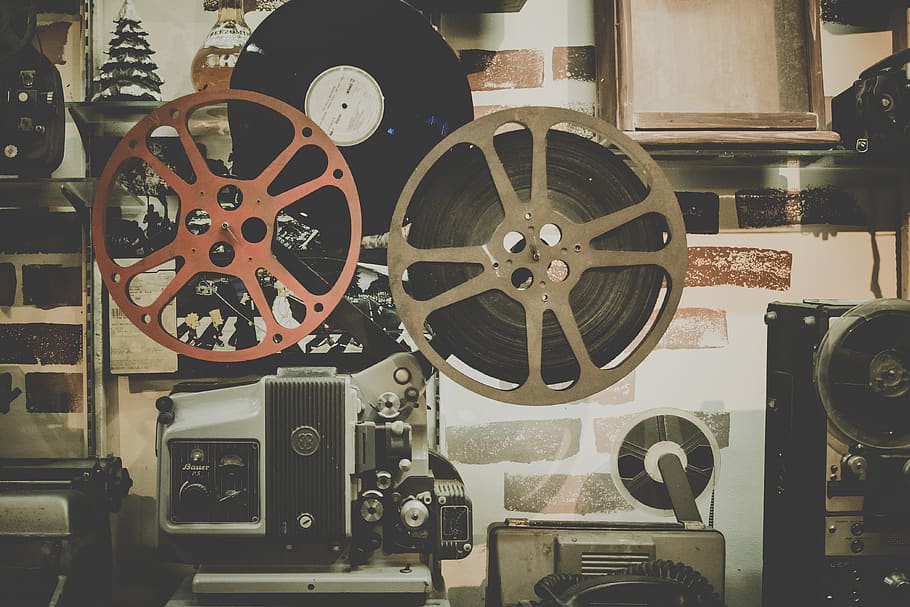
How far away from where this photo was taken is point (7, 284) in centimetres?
218

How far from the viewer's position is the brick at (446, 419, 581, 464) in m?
2.21

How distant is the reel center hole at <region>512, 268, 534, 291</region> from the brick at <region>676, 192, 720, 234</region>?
80 cm

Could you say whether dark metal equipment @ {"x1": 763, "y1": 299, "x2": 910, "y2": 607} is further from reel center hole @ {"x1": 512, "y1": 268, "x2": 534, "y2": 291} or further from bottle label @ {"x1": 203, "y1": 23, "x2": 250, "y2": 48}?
bottle label @ {"x1": 203, "y1": 23, "x2": 250, "y2": 48}

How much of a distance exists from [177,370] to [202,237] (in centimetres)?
73

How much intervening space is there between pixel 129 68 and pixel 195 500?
46.9 inches

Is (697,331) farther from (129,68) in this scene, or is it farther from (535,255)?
(129,68)

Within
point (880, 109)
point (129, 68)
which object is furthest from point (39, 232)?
point (880, 109)

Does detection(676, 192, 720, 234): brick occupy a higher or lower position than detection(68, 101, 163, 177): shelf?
lower

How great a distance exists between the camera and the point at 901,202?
2244mm

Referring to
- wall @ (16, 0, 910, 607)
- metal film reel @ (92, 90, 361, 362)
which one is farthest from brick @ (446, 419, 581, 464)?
metal film reel @ (92, 90, 361, 362)

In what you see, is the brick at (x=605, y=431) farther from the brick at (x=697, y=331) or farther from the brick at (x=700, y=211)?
the brick at (x=700, y=211)

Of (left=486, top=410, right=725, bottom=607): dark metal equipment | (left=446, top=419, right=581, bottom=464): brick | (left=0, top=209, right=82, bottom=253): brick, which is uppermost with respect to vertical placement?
(left=0, top=209, right=82, bottom=253): brick

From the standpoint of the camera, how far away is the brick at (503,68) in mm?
2209

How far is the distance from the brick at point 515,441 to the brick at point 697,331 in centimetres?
37
